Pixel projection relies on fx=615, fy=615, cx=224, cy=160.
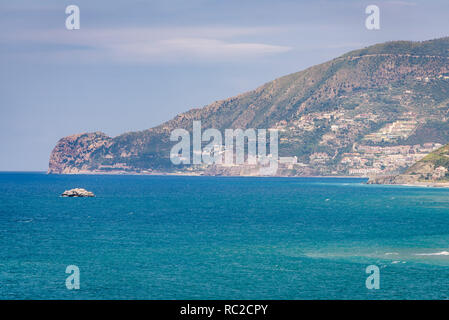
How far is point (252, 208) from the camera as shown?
191 m

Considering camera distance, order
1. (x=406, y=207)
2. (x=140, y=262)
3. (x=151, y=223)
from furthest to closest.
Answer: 1. (x=406, y=207)
2. (x=151, y=223)
3. (x=140, y=262)

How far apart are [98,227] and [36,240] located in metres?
23.9

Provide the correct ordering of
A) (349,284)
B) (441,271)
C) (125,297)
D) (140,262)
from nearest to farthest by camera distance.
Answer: (125,297) < (349,284) < (441,271) < (140,262)

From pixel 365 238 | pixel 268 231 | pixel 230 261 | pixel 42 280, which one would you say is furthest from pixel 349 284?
pixel 268 231

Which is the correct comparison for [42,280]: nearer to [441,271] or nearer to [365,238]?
[441,271]

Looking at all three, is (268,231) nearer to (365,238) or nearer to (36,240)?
(365,238)

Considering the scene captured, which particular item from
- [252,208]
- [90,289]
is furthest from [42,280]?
[252,208]

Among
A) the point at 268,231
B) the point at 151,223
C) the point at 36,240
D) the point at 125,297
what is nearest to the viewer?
the point at 125,297

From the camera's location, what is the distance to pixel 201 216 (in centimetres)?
15838

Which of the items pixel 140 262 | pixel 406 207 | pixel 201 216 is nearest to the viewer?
pixel 140 262

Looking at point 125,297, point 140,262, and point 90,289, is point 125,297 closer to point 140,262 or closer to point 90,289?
point 90,289

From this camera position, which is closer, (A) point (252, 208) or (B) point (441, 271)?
(B) point (441, 271)

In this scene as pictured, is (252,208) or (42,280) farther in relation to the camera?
(252,208)

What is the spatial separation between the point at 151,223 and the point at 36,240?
37090 millimetres
